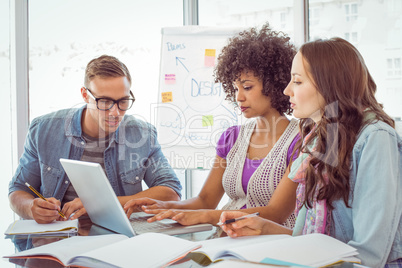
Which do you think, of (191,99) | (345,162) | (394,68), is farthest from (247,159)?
(394,68)

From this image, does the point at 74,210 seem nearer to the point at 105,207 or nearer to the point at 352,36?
the point at 105,207

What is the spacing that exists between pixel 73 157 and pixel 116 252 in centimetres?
107

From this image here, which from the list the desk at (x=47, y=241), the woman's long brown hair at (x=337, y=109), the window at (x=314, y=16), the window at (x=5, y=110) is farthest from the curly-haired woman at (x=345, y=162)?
the window at (x=5, y=110)

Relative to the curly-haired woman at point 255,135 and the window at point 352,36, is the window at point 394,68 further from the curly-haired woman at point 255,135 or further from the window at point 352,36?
the curly-haired woman at point 255,135

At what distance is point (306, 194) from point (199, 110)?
5.16 ft

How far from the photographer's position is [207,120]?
2666 mm

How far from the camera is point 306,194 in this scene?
1174 mm

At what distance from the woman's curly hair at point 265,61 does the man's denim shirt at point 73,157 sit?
54cm

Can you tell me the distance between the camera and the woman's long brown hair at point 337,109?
3.45 feet

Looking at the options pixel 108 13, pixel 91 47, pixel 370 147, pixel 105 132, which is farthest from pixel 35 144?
pixel 370 147

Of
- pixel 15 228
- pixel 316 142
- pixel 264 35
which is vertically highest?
pixel 264 35

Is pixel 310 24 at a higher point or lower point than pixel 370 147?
higher

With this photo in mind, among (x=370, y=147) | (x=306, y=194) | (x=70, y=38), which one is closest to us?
(x=370, y=147)

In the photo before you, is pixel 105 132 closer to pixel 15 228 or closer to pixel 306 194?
pixel 15 228
